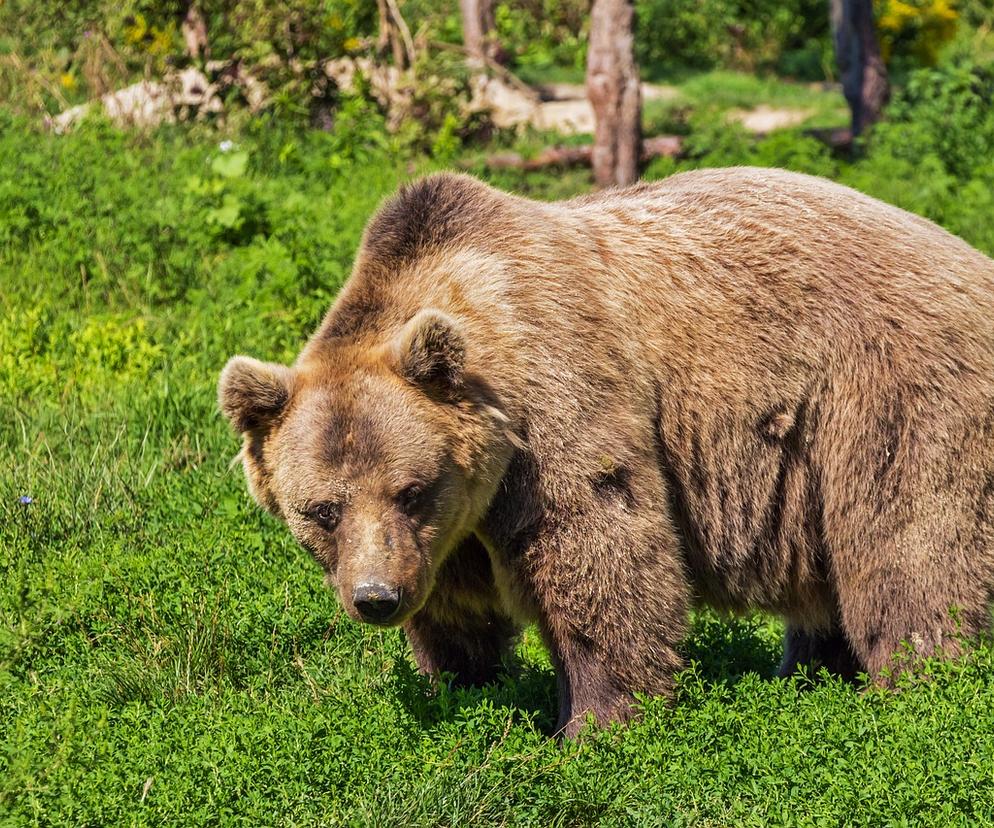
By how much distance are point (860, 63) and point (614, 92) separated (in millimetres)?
3272

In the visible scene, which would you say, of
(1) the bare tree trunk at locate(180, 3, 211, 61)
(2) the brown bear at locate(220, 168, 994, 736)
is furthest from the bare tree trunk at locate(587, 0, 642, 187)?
(2) the brown bear at locate(220, 168, 994, 736)

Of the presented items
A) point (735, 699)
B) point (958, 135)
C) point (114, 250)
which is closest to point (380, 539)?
point (735, 699)

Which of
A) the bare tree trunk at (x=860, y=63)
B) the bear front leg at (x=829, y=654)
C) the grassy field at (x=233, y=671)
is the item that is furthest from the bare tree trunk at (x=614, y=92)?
the bear front leg at (x=829, y=654)

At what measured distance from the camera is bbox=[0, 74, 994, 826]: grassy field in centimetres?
440

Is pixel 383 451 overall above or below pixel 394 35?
above

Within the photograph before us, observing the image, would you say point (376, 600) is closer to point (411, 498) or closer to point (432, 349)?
point (411, 498)

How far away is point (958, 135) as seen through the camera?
13336mm

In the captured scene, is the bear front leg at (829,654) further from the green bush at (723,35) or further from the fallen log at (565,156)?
the green bush at (723,35)

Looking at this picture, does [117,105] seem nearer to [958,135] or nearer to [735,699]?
[958,135]

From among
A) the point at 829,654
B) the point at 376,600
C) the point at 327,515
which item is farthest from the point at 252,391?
the point at 829,654

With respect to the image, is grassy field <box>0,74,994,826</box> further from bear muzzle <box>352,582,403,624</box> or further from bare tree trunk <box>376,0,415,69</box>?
bare tree trunk <box>376,0,415,69</box>

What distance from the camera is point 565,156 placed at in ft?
47.5

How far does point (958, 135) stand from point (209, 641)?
1026cm

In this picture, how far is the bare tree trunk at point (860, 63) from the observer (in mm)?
15180
